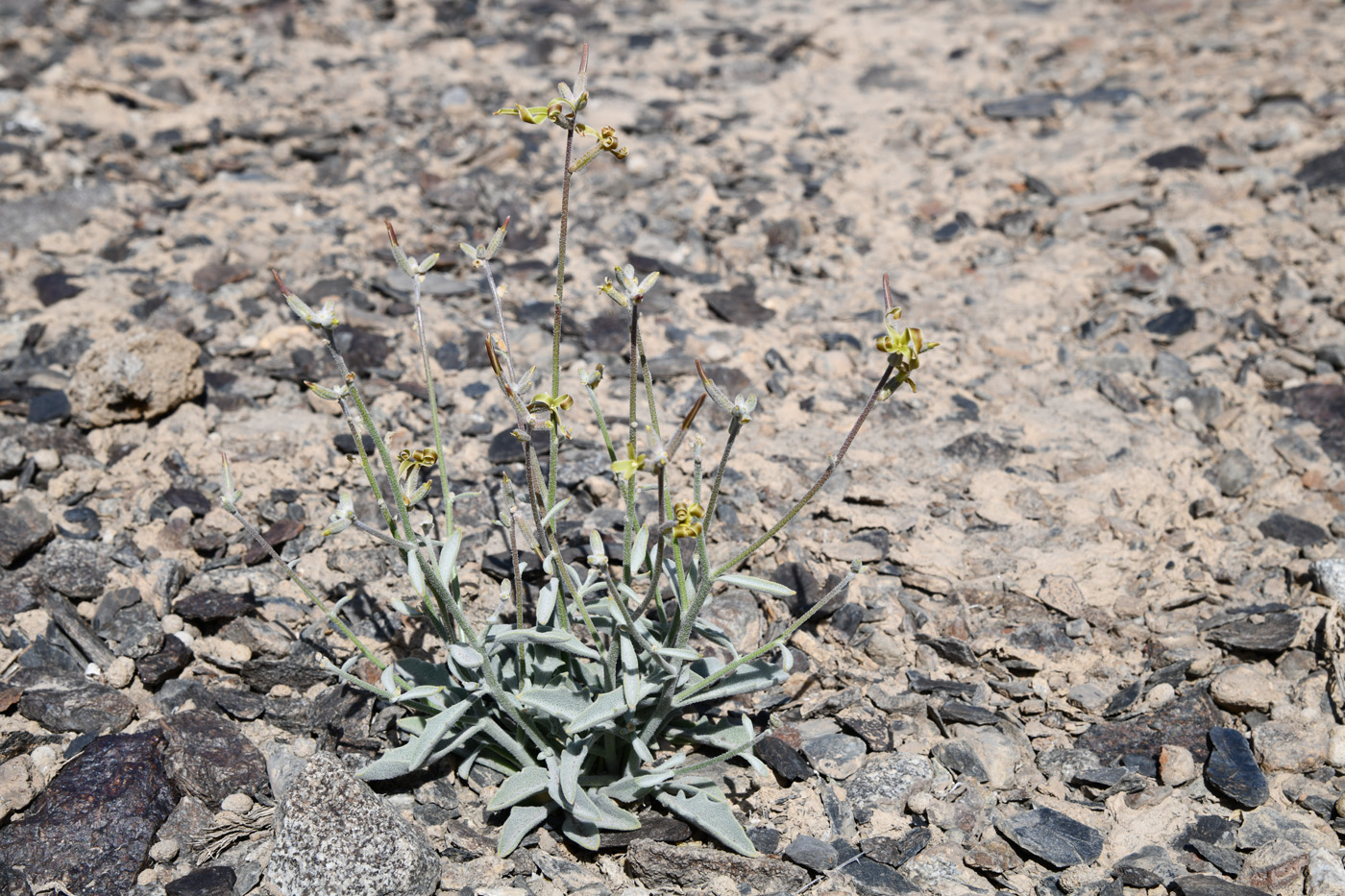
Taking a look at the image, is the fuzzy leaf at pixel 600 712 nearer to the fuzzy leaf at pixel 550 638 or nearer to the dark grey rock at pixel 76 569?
the fuzzy leaf at pixel 550 638

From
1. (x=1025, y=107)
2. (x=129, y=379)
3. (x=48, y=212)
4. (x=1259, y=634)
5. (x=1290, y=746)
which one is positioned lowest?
(x=1290, y=746)

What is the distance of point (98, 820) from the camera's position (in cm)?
255

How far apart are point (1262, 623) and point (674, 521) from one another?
233cm

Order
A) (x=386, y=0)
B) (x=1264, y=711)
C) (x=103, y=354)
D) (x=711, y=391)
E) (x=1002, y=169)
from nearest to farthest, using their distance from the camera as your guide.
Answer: (x=711, y=391)
(x=1264, y=711)
(x=103, y=354)
(x=1002, y=169)
(x=386, y=0)

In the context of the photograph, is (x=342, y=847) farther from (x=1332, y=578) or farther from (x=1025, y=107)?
(x=1025, y=107)

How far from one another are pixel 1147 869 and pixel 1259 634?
3.35ft

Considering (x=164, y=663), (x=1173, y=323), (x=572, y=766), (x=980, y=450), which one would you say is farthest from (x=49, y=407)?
(x=1173, y=323)

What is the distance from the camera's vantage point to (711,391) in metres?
2.01

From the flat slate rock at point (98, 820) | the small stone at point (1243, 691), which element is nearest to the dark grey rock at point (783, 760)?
the small stone at point (1243, 691)

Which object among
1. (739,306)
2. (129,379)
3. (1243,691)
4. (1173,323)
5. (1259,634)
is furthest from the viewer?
(739,306)

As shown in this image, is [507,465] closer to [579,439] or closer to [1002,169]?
[579,439]

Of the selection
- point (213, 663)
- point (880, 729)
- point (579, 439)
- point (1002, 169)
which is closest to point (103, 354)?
point (213, 663)

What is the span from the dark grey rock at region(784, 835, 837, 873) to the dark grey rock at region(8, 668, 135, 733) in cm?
201

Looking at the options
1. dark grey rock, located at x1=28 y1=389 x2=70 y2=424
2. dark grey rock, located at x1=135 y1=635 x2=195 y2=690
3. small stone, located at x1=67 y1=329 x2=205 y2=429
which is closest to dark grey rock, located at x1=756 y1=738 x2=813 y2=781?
dark grey rock, located at x1=135 y1=635 x2=195 y2=690
